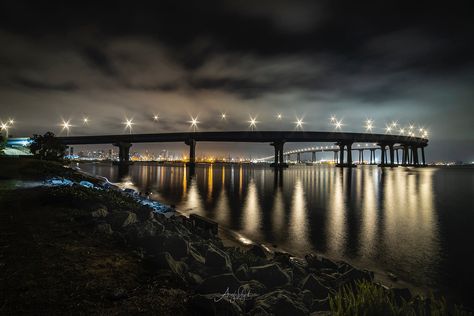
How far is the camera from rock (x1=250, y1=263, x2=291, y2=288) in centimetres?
812

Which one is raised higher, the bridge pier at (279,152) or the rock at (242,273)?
the bridge pier at (279,152)

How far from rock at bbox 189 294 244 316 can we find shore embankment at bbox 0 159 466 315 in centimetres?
2

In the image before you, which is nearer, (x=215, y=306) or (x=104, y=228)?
(x=215, y=306)

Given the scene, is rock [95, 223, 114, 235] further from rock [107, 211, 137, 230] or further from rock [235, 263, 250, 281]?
rock [235, 263, 250, 281]

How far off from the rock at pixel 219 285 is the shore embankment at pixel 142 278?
3 centimetres

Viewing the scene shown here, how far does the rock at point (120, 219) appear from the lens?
37.5 feet

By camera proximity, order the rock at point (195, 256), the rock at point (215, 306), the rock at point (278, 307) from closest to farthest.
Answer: the rock at point (215, 306)
the rock at point (278, 307)
the rock at point (195, 256)

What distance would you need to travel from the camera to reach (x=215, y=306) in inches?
215

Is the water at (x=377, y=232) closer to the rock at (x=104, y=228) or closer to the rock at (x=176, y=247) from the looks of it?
the rock at (x=176, y=247)

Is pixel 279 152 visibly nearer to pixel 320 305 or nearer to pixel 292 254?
pixel 292 254

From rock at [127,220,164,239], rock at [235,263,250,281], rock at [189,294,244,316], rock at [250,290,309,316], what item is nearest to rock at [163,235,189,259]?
rock at [127,220,164,239]

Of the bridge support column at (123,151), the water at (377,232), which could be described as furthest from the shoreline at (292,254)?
the bridge support column at (123,151)

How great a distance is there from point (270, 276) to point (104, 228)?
273 inches

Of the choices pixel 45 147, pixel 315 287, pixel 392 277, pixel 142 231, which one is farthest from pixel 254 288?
pixel 45 147
